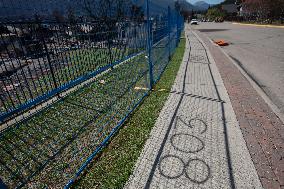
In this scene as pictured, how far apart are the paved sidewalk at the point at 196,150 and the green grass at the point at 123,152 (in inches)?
5.3

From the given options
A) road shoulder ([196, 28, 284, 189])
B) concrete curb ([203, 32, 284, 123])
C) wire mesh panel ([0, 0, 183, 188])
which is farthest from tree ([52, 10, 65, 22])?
concrete curb ([203, 32, 284, 123])

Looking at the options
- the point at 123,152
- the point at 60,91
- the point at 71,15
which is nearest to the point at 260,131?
the point at 123,152

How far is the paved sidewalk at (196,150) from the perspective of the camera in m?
2.71

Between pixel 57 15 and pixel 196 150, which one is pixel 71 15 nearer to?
pixel 57 15

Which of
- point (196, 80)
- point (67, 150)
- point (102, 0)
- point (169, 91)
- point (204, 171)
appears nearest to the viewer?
point (204, 171)

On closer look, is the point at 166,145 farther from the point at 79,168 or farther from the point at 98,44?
the point at 98,44

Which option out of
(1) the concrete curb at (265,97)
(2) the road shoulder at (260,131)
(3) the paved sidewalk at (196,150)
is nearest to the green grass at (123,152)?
(3) the paved sidewalk at (196,150)

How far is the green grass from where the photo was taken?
2738 millimetres

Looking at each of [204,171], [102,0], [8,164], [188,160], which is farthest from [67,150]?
[102,0]

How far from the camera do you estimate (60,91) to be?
3.47m

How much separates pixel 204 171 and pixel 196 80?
451 centimetres

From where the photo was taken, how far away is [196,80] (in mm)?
6961

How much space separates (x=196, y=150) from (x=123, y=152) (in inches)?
47.0

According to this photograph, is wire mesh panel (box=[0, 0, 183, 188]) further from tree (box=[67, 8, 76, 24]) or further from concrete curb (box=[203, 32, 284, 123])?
concrete curb (box=[203, 32, 284, 123])
